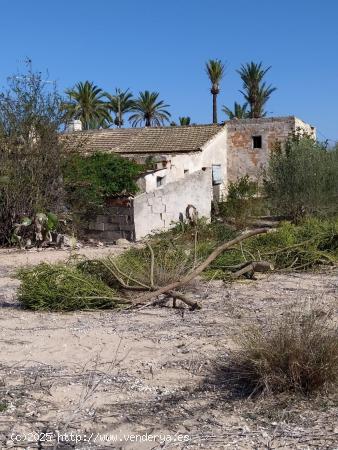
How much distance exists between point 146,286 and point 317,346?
3.33 metres

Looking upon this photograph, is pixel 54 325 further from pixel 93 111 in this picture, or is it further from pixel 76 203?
pixel 93 111

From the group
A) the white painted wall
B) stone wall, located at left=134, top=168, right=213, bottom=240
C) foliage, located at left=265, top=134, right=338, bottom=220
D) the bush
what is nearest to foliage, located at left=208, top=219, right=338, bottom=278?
stone wall, located at left=134, top=168, right=213, bottom=240

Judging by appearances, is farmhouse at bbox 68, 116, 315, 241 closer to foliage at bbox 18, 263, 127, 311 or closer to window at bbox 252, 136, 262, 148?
window at bbox 252, 136, 262, 148

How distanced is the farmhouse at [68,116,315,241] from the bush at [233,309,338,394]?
1080 centimetres

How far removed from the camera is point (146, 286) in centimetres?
739

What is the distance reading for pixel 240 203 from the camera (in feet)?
67.6

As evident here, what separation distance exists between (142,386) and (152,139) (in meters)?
21.3

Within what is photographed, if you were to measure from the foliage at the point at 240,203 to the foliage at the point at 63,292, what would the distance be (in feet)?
35.6

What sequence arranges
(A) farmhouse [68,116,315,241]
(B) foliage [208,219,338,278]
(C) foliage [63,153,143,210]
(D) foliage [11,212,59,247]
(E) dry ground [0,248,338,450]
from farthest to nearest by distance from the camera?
(A) farmhouse [68,116,315,241] < (C) foliage [63,153,143,210] < (D) foliage [11,212,59,247] < (B) foliage [208,219,338,278] < (E) dry ground [0,248,338,450]

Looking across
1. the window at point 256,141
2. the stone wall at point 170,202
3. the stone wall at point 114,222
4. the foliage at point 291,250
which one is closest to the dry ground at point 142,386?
the foliage at point 291,250

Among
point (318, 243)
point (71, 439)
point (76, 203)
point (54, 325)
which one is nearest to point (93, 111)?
point (76, 203)

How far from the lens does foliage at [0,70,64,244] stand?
1424cm

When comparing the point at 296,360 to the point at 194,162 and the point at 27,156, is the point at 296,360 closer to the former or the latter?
the point at 27,156

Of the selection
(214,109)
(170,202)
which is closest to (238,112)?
(214,109)
